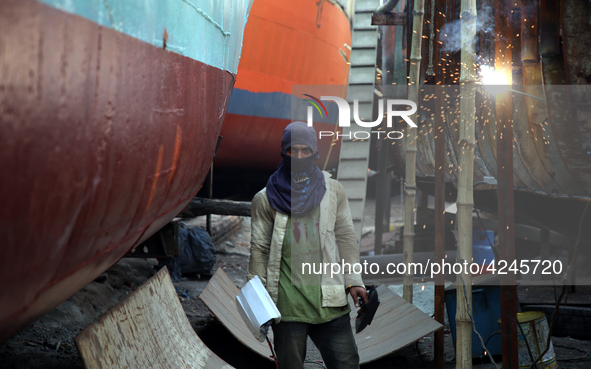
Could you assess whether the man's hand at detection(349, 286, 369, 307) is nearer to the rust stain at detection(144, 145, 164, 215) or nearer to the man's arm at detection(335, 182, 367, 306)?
the man's arm at detection(335, 182, 367, 306)

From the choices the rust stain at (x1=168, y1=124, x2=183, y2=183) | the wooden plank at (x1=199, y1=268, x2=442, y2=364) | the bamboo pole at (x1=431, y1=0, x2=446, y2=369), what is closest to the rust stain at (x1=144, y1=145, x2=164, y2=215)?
the rust stain at (x1=168, y1=124, x2=183, y2=183)

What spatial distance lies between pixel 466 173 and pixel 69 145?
262 cm

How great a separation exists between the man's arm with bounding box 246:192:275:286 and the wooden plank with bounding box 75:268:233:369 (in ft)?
2.44

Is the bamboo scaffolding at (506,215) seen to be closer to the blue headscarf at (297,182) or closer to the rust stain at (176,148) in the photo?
the blue headscarf at (297,182)

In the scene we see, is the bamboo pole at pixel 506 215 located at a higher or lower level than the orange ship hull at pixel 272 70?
lower

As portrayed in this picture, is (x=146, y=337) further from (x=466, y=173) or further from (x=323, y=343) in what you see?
(x=466, y=173)

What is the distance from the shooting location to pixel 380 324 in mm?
4367

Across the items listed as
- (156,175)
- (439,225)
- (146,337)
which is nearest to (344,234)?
(156,175)

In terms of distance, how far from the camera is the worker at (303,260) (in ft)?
8.37

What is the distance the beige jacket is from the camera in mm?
2580

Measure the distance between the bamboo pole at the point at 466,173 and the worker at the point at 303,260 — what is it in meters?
0.97

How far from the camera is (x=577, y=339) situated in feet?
15.1

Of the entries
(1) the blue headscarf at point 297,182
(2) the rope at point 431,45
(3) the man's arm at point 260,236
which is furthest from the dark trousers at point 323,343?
(2) the rope at point 431,45

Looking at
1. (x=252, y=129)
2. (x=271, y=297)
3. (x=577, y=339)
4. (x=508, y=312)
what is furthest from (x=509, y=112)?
(x=252, y=129)
